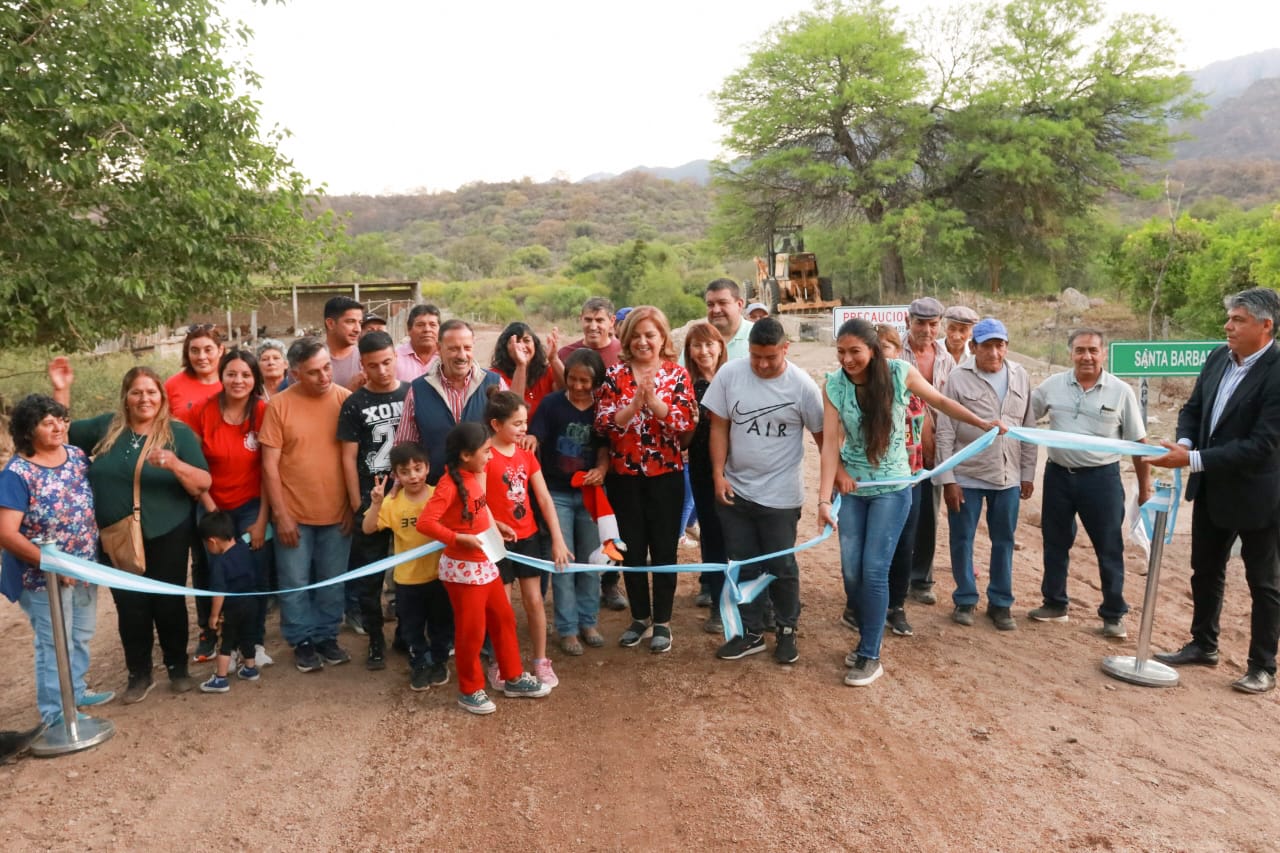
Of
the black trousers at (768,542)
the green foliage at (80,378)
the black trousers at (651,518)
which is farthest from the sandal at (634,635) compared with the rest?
the green foliage at (80,378)

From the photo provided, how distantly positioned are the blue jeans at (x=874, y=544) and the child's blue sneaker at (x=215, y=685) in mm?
3327

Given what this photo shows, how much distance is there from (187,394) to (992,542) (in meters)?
4.68

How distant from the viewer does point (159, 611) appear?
14.2 ft

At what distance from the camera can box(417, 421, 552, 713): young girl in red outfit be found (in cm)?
398

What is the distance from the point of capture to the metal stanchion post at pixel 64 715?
387 centimetres

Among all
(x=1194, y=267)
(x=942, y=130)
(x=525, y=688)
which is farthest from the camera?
(x=942, y=130)

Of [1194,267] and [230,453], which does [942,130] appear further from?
[230,453]

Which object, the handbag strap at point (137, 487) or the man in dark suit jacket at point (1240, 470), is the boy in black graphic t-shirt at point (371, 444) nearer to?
the handbag strap at point (137, 487)

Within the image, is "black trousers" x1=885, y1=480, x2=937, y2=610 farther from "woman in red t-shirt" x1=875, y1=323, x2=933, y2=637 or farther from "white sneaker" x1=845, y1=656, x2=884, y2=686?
"white sneaker" x1=845, y1=656, x2=884, y2=686

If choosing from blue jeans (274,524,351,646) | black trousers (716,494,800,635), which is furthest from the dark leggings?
blue jeans (274,524,351,646)

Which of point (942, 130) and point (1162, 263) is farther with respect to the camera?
point (942, 130)

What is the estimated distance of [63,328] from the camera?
9055 millimetres

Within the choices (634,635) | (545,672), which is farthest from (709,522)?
(545,672)

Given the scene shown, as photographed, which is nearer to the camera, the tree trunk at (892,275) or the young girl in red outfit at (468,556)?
the young girl in red outfit at (468,556)
